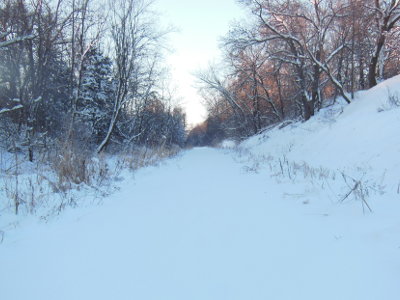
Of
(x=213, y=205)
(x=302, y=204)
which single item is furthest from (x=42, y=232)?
(x=302, y=204)

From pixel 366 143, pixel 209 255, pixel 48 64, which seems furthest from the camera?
pixel 48 64

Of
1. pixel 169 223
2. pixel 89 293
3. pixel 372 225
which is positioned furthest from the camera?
pixel 169 223

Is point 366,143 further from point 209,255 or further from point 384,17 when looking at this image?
point 384,17

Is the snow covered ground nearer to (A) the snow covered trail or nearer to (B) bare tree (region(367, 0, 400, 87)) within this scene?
(A) the snow covered trail

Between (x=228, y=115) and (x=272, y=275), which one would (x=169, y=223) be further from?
(x=228, y=115)

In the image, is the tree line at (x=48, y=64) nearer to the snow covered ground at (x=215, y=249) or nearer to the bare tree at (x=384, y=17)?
the snow covered ground at (x=215, y=249)

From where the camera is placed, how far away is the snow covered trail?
1333 millimetres

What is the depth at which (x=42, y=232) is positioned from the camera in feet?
7.47

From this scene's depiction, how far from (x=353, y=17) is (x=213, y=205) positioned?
12954 mm

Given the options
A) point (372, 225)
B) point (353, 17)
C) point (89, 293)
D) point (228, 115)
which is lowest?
point (89, 293)

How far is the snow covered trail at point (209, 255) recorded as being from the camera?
1333mm

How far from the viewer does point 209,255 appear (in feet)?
5.63

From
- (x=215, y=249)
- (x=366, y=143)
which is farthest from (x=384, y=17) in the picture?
(x=215, y=249)

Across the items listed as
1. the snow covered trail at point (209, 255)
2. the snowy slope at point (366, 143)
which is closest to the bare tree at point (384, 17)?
the snowy slope at point (366, 143)
